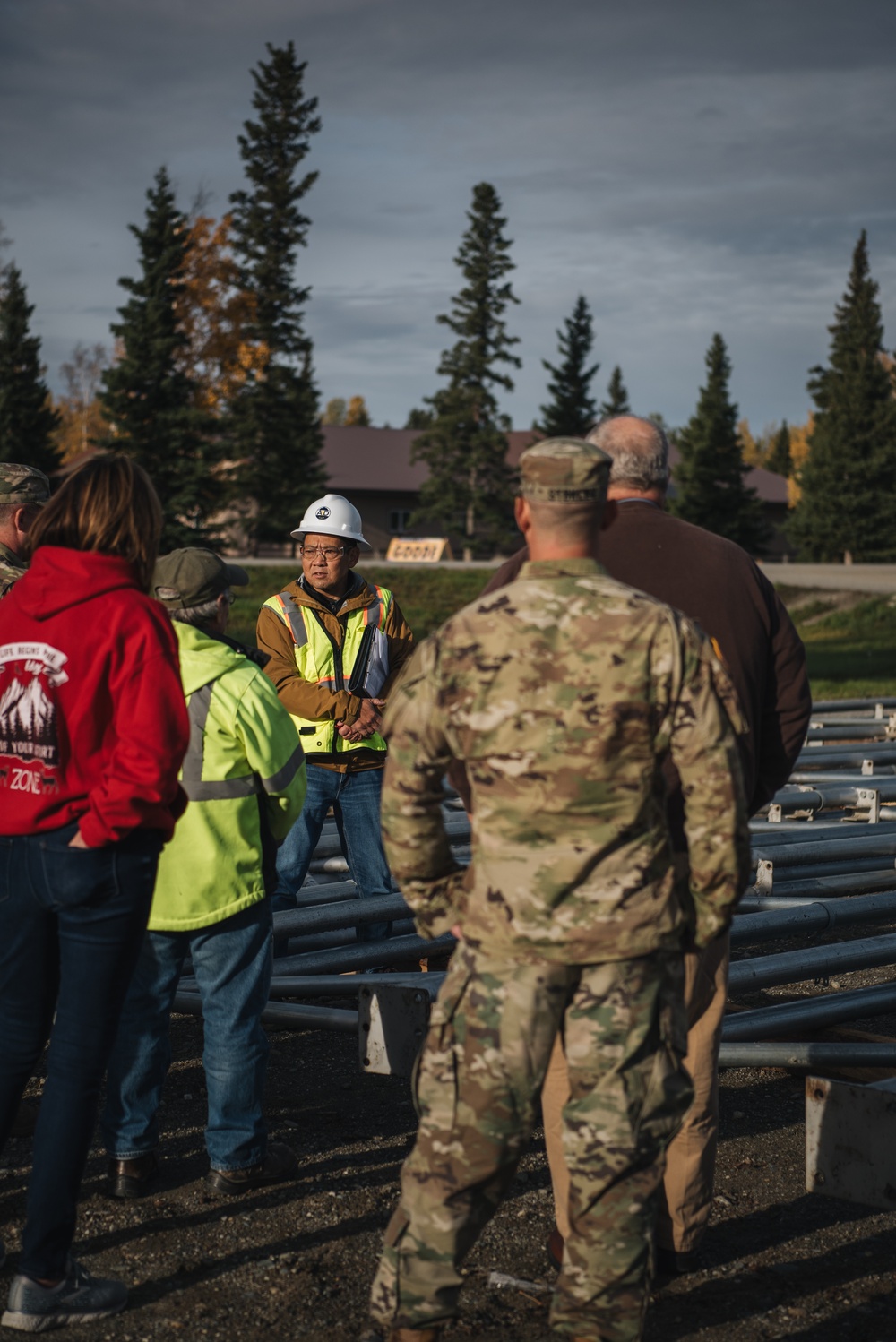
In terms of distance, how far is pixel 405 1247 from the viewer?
2.70m

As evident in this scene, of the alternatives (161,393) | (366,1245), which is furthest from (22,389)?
(366,1245)

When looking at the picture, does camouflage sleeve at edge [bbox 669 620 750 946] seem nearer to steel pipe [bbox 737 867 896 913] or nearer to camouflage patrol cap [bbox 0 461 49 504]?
camouflage patrol cap [bbox 0 461 49 504]

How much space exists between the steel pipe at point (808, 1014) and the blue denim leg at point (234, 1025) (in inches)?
66.7

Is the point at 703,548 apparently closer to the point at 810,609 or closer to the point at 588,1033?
the point at 588,1033

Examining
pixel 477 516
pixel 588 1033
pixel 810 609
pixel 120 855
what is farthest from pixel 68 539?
pixel 477 516

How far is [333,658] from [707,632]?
2723 millimetres

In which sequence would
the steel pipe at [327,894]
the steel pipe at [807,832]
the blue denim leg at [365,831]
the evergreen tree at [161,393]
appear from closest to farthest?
the blue denim leg at [365,831] < the steel pipe at [327,894] < the steel pipe at [807,832] < the evergreen tree at [161,393]

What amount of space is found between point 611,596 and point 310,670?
10.8 ft

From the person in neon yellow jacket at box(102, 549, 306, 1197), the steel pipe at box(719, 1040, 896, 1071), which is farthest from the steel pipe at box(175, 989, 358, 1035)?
the steel pipe at box(719, 1040, 896, 1071)

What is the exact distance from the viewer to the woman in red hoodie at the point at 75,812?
121 inches

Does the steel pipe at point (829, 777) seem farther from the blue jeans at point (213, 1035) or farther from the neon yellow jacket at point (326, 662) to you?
the blue jeans at point (213, 1035)

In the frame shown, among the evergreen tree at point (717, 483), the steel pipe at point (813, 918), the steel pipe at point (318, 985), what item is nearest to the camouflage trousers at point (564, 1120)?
the steel pipe at point (318, 985)

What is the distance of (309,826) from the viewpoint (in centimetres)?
574

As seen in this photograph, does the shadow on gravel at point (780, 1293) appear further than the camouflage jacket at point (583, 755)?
Yes
